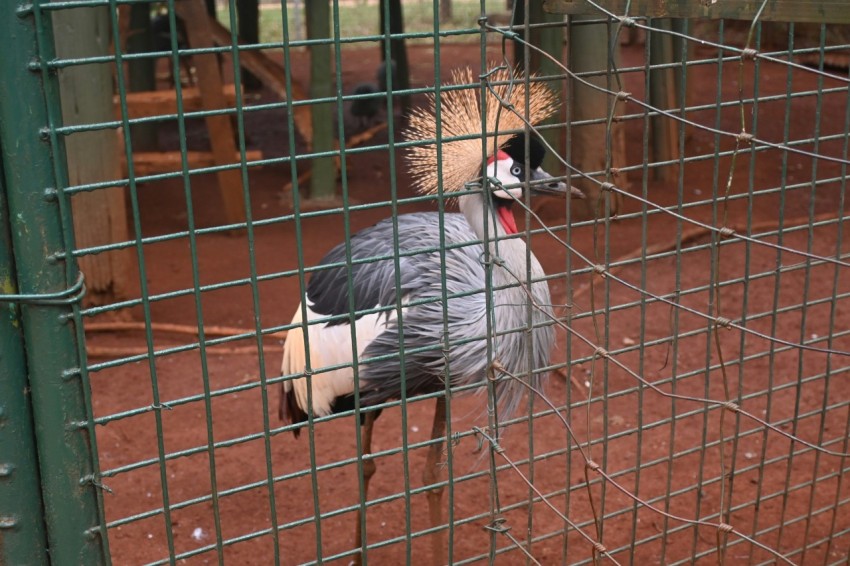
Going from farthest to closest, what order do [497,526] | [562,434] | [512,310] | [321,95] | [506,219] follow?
[321,95], [562,434], [506,219], [512,310], [497,526]

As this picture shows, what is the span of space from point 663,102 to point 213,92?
2.79 m

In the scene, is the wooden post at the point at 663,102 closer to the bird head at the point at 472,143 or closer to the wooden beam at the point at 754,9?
the bird head at the point at 472,143

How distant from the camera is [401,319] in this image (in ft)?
5.54

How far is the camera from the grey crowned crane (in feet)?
7.32

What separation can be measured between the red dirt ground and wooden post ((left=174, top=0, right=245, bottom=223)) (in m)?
0.27

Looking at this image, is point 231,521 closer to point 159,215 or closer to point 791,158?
point 159,215

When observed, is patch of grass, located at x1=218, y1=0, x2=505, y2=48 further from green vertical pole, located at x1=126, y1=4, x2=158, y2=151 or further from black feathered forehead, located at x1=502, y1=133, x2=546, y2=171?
black feathered forehead, located at x1=502, y1=133, x2=546, y2=171

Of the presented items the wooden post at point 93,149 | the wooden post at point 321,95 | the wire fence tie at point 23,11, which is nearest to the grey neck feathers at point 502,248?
the wire fence tie at point 23,11

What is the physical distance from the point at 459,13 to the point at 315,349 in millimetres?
14881

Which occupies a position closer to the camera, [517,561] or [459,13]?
[517,561]

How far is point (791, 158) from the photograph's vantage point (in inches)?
251

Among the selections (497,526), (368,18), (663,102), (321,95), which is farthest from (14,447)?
(368,18)

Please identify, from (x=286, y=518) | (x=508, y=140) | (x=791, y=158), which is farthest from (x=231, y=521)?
(x=791, y=158)

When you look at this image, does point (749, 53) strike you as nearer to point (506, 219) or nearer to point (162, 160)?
point (506, 219)
